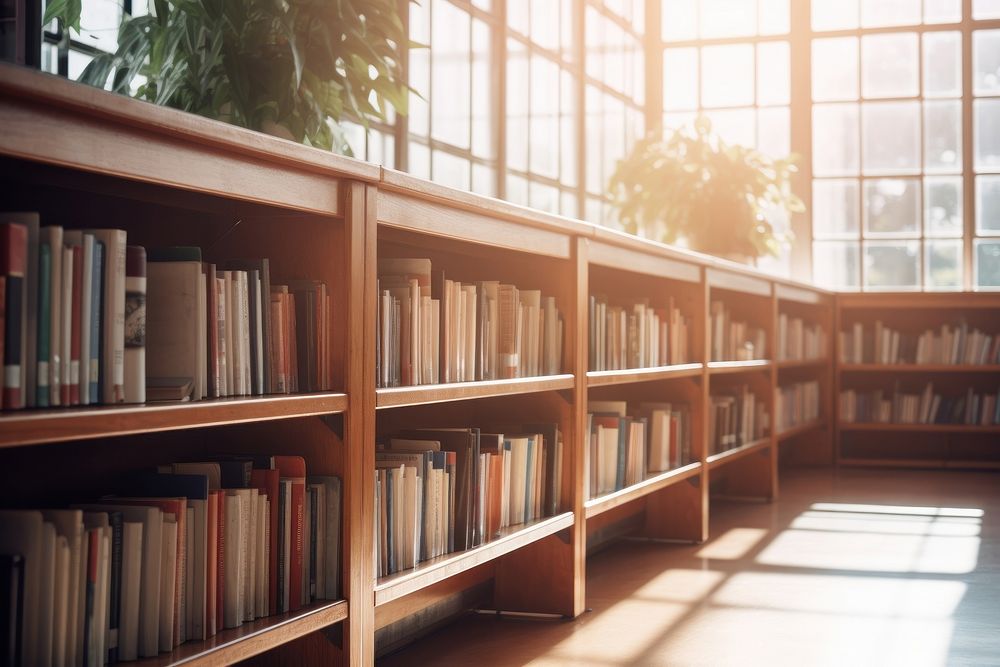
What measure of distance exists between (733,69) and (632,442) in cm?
565

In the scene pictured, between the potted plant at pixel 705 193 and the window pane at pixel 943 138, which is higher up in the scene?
the window pane at pixel 943 138

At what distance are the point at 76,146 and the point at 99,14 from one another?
1.46 m

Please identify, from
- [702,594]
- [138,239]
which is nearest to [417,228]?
[138,239]

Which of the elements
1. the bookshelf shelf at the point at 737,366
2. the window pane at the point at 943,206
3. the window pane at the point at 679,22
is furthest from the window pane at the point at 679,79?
the bookshelf shelf at the point at 737,366

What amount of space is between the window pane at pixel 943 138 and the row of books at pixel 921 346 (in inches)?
49.1

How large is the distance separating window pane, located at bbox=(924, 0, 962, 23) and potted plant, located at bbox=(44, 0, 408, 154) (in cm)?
688

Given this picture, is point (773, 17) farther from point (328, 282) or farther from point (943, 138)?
point (328, 282)

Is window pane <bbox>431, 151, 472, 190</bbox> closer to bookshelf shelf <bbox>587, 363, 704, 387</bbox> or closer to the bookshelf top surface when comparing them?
bookshelf shelf <bbox>587, 363, 704, 387</bbox>

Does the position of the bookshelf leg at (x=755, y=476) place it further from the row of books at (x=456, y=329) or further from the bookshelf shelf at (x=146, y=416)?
the bookshelf shelf at (x=146, y=416)

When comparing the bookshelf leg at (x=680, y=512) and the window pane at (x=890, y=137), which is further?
the window pane at (x=890, y=137)

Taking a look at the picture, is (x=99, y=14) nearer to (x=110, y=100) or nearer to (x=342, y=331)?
(x=342, y=331)

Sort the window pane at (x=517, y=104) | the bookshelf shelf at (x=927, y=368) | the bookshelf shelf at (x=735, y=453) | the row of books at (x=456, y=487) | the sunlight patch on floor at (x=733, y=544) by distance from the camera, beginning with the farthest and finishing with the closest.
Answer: the bookshelf shelf at (x=927, y=368) → the window pane at (x=517, y=104) → the bookshelf shelf at (x=735, y=453) → the sunlight patch on floor at (x=733, y=544) → the row of books at (x=456, y=487)

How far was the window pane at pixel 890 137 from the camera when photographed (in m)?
8.42

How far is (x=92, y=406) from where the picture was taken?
1597 mm
